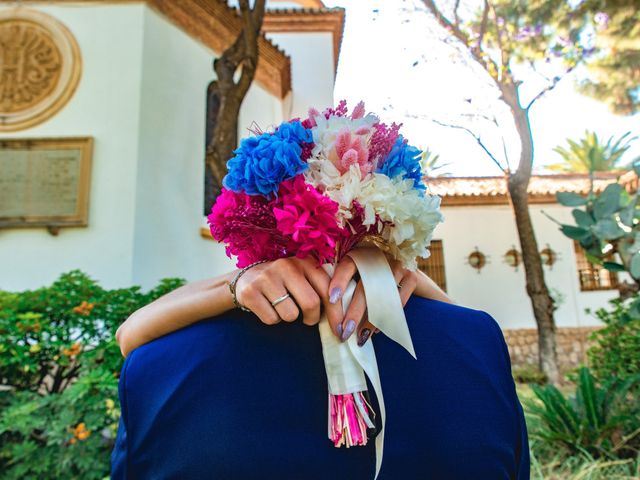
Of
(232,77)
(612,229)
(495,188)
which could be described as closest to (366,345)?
(612,229)

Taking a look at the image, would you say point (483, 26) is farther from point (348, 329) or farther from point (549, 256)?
point (348, 329)

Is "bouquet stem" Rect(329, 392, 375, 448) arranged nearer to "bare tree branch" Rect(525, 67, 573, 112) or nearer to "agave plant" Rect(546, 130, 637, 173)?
"bare tree branch" Rect(525, 67, 573, 112)

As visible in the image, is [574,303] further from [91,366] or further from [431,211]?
[431,211]

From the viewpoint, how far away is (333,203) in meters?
0.95

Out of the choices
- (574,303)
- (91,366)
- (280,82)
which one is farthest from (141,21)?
(574,303)

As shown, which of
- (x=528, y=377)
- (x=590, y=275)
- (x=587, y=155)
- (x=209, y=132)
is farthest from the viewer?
(x=587, y=155)

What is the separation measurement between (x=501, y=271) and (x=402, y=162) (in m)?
12.7

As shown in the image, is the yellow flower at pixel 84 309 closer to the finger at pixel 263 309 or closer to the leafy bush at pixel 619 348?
the finger at pixel 263 309

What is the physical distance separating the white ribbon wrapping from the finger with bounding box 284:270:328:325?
0.13ft

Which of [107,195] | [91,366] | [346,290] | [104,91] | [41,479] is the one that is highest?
[104,91]

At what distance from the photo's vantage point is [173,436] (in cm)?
93

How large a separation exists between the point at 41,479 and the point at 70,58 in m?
5.34

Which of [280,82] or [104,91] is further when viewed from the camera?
[280,82]

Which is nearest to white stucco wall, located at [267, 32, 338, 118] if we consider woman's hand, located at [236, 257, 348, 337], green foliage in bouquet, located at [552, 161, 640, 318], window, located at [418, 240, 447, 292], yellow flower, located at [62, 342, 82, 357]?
window, located at [418, 240, 447, 292]
